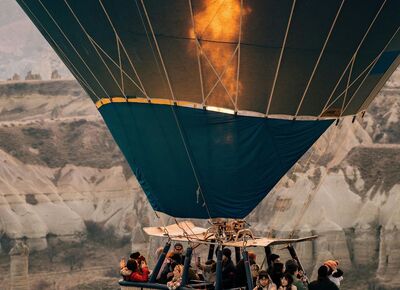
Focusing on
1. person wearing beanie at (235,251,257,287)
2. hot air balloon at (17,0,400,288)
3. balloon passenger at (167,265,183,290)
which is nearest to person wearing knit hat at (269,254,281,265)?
person wearing beanie at (235,251,257,287)

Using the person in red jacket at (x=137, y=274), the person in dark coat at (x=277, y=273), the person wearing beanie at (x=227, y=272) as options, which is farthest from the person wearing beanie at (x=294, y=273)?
the person in red jacket at (x=137, y=274)

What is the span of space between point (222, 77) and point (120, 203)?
5000cm

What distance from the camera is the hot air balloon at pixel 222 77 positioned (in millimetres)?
16312

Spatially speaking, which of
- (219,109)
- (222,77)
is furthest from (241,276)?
(222,77)

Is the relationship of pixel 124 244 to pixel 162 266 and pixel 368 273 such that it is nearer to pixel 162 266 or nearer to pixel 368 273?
pixel 368 273

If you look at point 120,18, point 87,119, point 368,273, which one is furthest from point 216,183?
point 87,119

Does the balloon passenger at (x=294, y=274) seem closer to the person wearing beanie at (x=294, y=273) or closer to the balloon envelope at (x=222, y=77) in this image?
the person wearing beanie at (x=294, y=273)

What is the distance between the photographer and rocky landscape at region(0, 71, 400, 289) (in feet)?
195

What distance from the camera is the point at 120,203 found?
66188 millimetres

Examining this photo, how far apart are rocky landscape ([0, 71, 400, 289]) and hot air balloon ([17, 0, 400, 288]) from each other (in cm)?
3701

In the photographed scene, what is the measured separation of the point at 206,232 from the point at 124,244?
152 ft

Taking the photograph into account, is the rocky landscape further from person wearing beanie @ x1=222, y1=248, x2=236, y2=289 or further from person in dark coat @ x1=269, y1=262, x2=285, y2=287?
person in dark coat @ x1=269, y1=262, x2=285, y2=287

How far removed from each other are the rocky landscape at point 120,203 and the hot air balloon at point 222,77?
37.0m

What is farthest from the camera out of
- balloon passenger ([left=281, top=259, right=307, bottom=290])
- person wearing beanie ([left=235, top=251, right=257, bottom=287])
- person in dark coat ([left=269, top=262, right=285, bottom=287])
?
person wearing beanie ([left=235, top=251, right=257, bottom=287])
